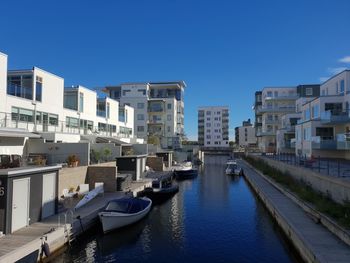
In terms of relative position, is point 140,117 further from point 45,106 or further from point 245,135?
point 245,135

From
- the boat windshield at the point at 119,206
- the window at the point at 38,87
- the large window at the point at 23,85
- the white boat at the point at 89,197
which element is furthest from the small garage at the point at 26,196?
the window at the point at 38,87

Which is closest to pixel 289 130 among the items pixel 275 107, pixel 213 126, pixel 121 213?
pixel 275 107

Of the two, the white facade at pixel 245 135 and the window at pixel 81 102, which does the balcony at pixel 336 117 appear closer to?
the window at pixel 81 102

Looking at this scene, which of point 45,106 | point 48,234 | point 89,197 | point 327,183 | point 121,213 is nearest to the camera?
point 48,234

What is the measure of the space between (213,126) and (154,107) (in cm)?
6734

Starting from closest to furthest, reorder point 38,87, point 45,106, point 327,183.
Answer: point 327,183 < point 38,87 < point 45,106

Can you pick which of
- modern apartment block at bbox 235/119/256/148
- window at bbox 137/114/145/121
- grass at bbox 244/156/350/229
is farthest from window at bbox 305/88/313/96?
modern apartment block at bbox 235/119/256/148

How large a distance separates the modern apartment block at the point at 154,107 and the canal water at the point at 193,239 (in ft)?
175

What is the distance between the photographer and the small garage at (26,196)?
54.2ft

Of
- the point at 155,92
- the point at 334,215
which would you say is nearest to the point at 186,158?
the point at 155,92

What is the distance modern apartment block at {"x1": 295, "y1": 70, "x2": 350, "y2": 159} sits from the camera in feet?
142

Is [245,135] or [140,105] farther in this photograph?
[245,135]

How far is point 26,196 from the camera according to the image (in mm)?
18125

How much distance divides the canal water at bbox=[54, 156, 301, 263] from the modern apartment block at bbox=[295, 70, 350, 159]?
18.3 metres
